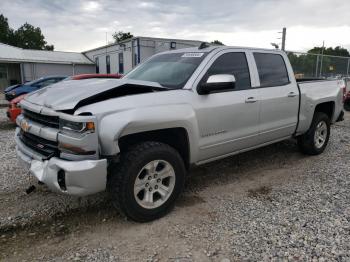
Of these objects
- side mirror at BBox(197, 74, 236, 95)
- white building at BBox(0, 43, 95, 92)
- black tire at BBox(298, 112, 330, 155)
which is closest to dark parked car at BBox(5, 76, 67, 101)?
black tire at BBox(298, 112, 330, 155)

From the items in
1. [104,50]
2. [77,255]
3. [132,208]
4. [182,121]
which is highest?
[104,50]

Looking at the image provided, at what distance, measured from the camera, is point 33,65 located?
30516mm

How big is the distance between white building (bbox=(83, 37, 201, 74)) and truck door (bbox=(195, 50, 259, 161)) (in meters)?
17.1

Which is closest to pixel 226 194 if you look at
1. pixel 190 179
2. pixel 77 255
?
pixel 190 179

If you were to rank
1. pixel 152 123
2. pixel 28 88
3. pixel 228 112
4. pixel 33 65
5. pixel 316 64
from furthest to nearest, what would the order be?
pixel 33 65
pixel 316 64
pixel 28 88
pixel 228 112
pixel 152 123

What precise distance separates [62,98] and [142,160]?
100 cm

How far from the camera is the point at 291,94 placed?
5.07 meters

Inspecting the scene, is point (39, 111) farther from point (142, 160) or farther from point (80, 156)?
point (142, 160)

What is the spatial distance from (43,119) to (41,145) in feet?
0.87

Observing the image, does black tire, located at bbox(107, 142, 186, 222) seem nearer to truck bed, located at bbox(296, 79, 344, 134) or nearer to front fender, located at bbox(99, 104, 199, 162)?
front fender, located at bbox(99, 104, 199, 162)

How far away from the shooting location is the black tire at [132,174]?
3131 millimetres

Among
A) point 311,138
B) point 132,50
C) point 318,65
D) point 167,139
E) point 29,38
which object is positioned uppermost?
point 29,38

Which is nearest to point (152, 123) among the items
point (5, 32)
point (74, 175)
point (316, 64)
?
point (74, 175)

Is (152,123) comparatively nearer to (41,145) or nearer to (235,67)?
(41,145)
